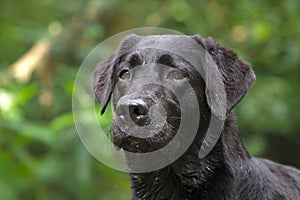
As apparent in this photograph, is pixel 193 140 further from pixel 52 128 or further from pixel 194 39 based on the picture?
pixel 52 128

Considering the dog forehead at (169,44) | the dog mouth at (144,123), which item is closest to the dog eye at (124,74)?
the dog forehead at (169,44)

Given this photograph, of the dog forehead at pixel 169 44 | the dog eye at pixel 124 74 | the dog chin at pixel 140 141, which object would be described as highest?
the dog forehead at pixel 169 44

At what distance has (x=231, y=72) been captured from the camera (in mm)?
4352

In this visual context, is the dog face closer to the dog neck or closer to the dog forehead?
the dog forehead

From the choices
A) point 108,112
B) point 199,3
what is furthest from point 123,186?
point 108,112

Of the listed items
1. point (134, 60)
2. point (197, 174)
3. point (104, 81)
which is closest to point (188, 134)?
point (197, 174)

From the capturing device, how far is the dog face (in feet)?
13.0

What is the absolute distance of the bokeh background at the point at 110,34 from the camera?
825 cm

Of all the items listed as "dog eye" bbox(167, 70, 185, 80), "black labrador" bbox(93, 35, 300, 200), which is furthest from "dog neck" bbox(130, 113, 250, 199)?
"dog eye" bbox(167, 70, 185, 80)

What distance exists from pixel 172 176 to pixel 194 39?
85 cm

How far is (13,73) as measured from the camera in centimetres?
860

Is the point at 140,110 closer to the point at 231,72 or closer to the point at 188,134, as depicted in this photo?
the point at 188,134

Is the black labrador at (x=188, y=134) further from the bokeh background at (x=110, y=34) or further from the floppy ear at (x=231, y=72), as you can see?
the bokeh background at (x=110, y=34)

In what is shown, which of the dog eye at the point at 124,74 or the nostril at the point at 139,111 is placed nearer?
the nostril at the point at 139,111
